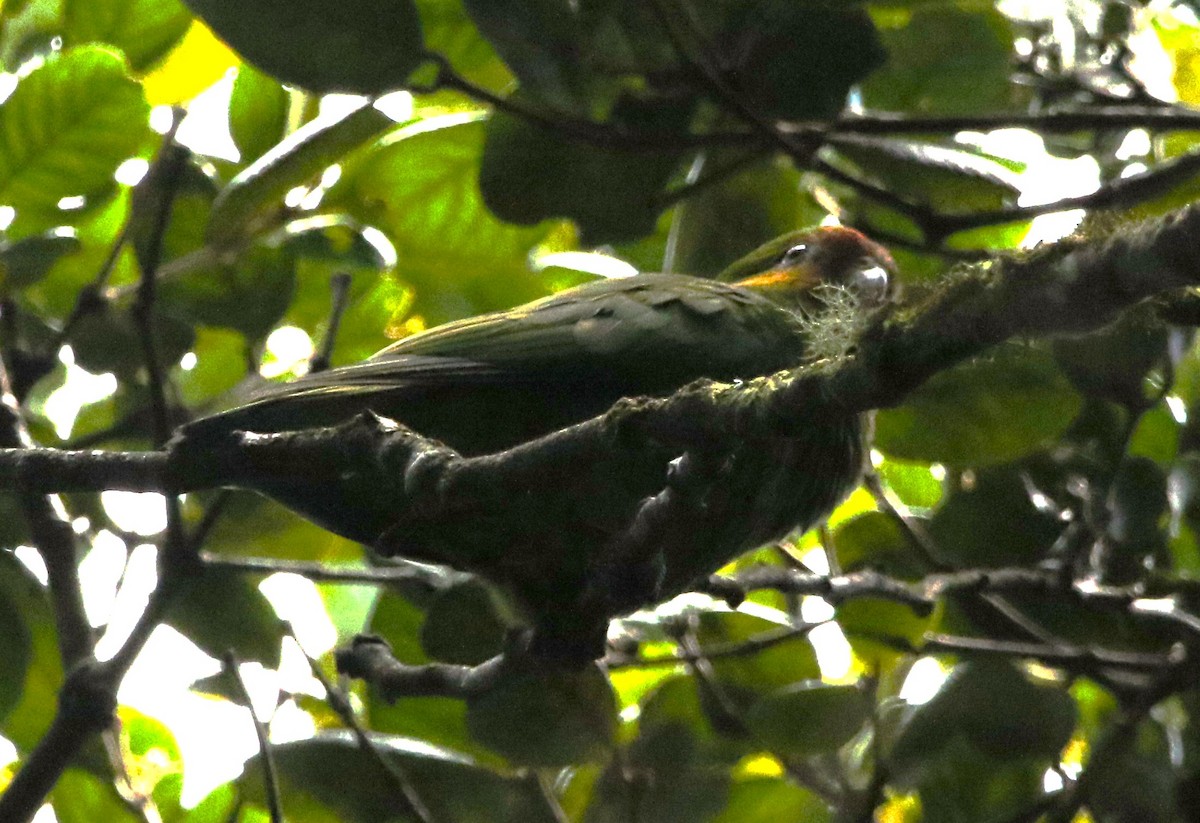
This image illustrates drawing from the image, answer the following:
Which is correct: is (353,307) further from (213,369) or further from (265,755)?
(265,755)

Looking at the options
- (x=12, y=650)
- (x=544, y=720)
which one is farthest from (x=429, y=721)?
(x=12, y=650)

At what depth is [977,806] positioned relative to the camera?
2201 millimetres

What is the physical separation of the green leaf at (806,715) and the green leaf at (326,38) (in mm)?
1150

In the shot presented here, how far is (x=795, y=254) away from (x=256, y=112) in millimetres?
1232

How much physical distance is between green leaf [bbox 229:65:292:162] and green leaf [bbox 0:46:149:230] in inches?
6.6

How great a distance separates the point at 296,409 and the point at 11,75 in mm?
1155

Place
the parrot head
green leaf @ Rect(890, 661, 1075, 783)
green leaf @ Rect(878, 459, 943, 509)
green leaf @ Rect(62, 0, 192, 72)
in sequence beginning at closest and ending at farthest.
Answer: green leaf @ Rect(890, 661, 1075, 783) < green leaf @ Rect(62, 0, 192, 72) < the parrot head < green leaf @ Rect(878, 459, 943, 509)

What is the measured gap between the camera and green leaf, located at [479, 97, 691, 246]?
2.45 m

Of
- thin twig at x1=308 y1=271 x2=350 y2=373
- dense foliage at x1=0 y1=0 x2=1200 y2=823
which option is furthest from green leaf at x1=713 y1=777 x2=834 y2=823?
thin twig at x1=308 y1=271 x2=350 y2=373

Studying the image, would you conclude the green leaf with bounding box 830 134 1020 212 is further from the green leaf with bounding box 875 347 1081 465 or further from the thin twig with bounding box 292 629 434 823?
the thin twig with bounding box 292 629 434 823

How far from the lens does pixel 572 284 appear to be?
2738 mm

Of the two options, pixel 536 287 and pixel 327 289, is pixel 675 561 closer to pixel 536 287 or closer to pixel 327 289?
pixel 536 287

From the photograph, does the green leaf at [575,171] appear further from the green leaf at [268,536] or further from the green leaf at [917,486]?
the green leaf at [917,486]

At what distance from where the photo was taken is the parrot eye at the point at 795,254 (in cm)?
308
